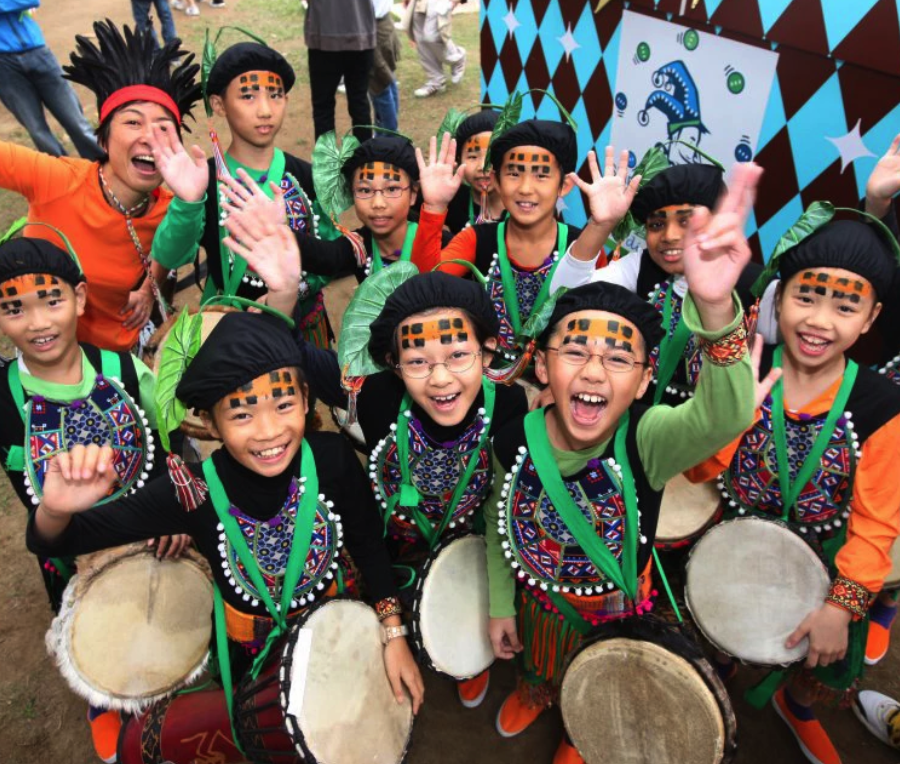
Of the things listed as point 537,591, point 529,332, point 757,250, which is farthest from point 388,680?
point 757,250

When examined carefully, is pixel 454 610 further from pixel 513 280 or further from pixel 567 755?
pixel 513 280

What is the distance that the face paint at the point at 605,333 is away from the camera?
1.90 metres

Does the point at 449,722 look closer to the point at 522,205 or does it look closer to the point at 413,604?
the point at 413,604

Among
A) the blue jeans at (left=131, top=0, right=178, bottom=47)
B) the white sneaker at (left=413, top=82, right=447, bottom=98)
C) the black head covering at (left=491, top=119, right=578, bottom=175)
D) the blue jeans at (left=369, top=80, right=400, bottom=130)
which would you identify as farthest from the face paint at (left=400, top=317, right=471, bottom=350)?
the blue jeans at (left=131, top=0, right=178, bottom=47)

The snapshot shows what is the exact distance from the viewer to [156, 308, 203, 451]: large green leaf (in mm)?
1952

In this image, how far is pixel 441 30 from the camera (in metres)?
8.02

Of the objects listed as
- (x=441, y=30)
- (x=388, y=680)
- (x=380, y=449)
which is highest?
(x=441, y=30)

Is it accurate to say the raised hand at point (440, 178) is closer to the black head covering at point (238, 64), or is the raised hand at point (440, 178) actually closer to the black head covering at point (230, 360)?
the black head covering at point (238, 64)

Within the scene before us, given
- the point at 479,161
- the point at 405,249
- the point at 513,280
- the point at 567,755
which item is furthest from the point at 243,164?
the point at 567,755

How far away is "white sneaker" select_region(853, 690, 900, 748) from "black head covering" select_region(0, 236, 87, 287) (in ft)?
10.9

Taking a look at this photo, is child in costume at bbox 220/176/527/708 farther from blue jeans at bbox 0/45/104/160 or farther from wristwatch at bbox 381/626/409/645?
blue jeans at bbox 0/45/104/160

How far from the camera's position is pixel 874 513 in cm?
214

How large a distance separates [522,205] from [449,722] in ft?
6.99

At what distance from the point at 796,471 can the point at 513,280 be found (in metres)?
1.38
